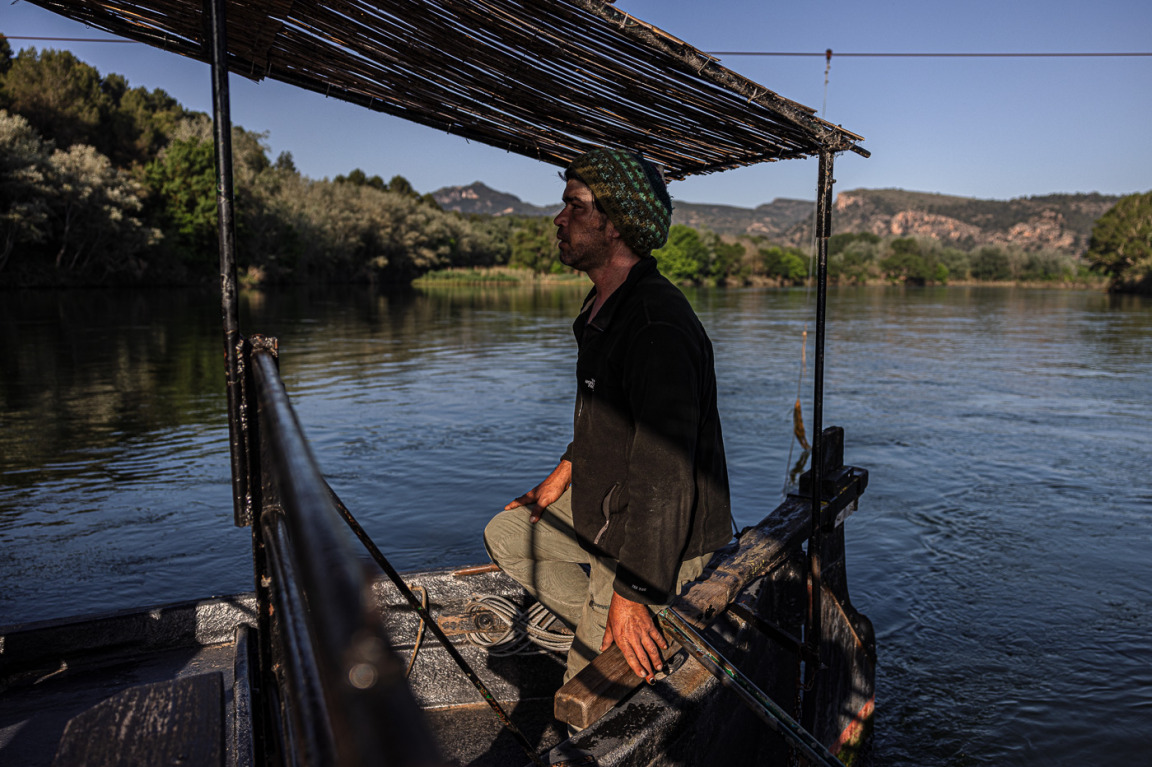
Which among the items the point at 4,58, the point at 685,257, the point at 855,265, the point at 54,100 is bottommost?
the point at 855,265

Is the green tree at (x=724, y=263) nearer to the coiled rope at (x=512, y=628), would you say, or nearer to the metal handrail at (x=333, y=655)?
the coiled rope at (x=512, y=628)

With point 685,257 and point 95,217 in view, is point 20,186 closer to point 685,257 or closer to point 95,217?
point 95,217

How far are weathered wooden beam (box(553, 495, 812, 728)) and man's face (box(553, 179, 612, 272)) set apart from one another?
1.23 metres

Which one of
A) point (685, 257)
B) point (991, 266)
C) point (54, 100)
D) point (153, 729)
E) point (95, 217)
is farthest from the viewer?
point (991, 266)

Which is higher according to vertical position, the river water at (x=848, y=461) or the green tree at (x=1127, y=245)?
the green tree at (x=1127, y=245)

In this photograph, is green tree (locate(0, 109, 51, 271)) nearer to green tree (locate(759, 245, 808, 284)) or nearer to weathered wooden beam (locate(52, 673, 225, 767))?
weathered wooden beam (locate(52, 673, 225, 767))

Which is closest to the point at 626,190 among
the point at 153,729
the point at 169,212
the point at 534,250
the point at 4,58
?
the point at 153,729

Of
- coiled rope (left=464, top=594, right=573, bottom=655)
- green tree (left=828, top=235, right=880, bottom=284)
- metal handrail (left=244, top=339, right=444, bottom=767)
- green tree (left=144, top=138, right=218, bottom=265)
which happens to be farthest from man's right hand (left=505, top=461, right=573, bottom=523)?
green tree (left=828, top=235, right=880, bottom=284)

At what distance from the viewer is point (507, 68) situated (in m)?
3.09

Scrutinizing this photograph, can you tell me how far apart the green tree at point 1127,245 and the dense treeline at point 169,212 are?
0.18 m

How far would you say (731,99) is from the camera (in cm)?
Result: 307

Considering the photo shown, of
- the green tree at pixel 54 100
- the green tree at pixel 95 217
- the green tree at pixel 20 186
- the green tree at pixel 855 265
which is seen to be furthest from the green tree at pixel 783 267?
the green tree at pixel 20 186

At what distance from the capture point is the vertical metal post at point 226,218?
218 centimetres

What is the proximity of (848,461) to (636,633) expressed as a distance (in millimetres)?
9502
